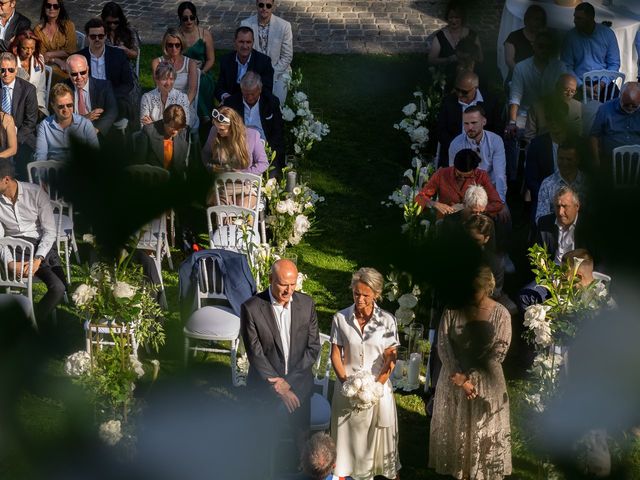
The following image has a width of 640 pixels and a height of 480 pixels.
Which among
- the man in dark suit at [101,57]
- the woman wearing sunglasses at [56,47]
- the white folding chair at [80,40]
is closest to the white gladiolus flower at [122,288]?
the man in dark suit at [101,57]

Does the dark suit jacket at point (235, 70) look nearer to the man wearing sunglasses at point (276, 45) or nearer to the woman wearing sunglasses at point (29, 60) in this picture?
the man wearing sunglasses at point (276, 45)

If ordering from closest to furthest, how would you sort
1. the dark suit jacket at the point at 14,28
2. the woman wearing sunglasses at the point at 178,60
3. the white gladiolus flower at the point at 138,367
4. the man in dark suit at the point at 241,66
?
the white gladiolus flower at the point at 138,367 < the woman wearing sunglasses at the point at 178,60 < the man in dark suit at the point at 241,66 < the dark suit jacket at the point at 14,28

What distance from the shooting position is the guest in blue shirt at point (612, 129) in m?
0.97

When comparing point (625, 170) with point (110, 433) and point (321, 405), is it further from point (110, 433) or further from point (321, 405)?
point (321, 405)

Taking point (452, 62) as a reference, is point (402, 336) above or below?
below

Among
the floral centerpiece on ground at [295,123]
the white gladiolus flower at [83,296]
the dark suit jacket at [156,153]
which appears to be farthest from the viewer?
the floral centerpiece on ground at [295,123]

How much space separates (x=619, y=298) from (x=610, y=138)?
151 mm

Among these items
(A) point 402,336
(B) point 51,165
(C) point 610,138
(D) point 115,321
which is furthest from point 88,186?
(A) point 402,336

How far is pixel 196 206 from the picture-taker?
907 millimetres

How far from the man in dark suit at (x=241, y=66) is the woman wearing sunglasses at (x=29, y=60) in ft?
5.37

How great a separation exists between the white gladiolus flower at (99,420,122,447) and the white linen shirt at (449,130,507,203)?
4.61 ft

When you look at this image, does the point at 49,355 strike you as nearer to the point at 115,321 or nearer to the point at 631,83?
the point at 631,83

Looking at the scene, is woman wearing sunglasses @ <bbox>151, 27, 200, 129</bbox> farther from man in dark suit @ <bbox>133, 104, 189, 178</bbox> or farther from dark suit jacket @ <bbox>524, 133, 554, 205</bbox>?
man in dark suit @ <bbox>133, 104, 189, 178</bbox>

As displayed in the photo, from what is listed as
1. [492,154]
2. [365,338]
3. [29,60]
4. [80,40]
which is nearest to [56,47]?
[29,60]
